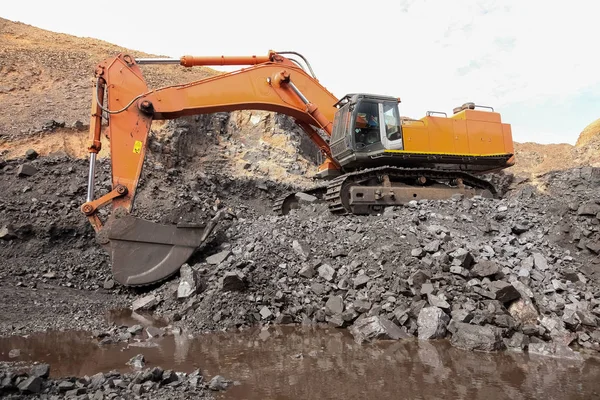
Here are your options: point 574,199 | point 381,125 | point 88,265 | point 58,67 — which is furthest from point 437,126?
point 58,67

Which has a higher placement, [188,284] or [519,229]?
[519,229]

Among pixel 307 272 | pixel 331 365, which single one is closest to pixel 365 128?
pixel 307 272

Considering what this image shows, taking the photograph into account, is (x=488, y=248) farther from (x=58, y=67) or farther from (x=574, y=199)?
(x=58, y=67)

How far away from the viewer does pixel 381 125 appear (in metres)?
8.75

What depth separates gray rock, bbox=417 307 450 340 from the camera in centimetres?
498

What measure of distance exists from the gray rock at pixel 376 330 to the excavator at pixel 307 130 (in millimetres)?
3255

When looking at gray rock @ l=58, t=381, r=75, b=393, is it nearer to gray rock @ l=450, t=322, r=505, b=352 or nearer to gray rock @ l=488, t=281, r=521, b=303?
gray rock @ l=450, t=322, r=505, b=352

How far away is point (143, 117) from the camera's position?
7.10m

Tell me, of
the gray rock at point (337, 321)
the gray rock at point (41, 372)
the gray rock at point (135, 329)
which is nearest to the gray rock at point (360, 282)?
the gray rock at point (337, 321)

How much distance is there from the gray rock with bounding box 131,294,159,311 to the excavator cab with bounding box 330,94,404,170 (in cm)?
455

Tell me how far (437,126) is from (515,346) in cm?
574

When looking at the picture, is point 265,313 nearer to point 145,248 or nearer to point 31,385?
point 145,248

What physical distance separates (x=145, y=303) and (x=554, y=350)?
5313 millimetres

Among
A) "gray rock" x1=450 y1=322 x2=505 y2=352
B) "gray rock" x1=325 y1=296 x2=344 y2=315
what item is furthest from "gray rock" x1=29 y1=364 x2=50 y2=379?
"gray rock" x1=450 y1=322 x2=505 y2=352
